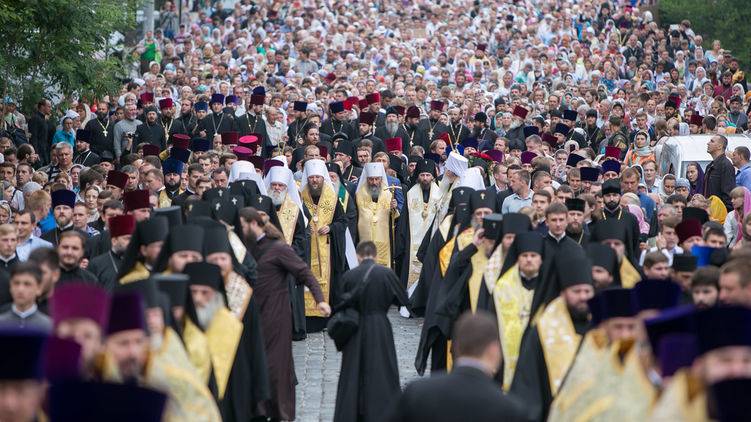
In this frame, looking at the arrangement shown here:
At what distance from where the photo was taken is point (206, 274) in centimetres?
776

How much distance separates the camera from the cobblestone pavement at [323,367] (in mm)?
10680

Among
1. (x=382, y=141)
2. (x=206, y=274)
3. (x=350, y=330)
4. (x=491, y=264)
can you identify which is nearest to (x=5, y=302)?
(x=206, y=274)

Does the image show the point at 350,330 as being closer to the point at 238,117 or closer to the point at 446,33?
the point at 238,117

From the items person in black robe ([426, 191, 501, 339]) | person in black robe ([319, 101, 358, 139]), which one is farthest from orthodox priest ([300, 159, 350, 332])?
person in black robe ([319, 101, 358, 139])

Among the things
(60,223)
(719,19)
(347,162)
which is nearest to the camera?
(60,223)

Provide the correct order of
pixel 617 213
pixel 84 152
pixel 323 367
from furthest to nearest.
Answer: pixel 84 152
pixel 323 367
pixel 617 213

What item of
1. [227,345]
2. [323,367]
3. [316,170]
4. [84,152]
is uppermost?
[84,152]

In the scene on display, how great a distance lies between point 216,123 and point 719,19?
19520 millimetres

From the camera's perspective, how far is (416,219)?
15.4 meters

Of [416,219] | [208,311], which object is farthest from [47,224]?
[208,311]

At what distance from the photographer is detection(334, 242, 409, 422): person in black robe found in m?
9.70

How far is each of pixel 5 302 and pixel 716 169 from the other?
32.2 ft

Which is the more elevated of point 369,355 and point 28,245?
point 28,245

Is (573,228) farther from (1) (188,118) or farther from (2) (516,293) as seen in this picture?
(1) (188,118)
